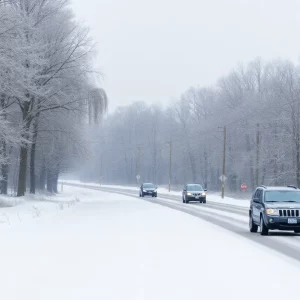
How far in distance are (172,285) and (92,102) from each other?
32289 millimetres

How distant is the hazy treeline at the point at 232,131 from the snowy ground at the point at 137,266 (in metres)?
43.8

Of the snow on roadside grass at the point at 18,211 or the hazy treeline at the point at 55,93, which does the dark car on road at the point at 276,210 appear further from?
the hazy treeline at the point at 55,93

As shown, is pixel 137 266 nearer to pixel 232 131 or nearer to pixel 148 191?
pixel 148 191

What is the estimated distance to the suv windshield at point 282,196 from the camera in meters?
22.7

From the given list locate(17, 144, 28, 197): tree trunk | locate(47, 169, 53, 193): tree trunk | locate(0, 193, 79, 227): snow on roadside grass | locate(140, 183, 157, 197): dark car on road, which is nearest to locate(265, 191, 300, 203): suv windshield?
locate(0, 193, 79, 227): snow on roadside grass

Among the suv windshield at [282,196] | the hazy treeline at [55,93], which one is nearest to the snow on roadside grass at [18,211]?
the hazy treeline at [55,93]

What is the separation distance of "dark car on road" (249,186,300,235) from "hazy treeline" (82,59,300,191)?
123 feet

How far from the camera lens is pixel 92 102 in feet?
138

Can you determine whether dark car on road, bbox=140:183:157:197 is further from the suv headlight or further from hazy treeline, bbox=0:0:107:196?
the suv headlight

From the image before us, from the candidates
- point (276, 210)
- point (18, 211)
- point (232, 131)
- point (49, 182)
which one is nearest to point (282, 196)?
point (276, 210)

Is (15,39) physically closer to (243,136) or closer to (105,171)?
(243,136)

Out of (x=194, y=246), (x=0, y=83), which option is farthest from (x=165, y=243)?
(x=0, y=83)

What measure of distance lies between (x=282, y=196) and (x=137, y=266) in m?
11.4

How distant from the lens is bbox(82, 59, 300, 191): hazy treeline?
67938 millimetres
